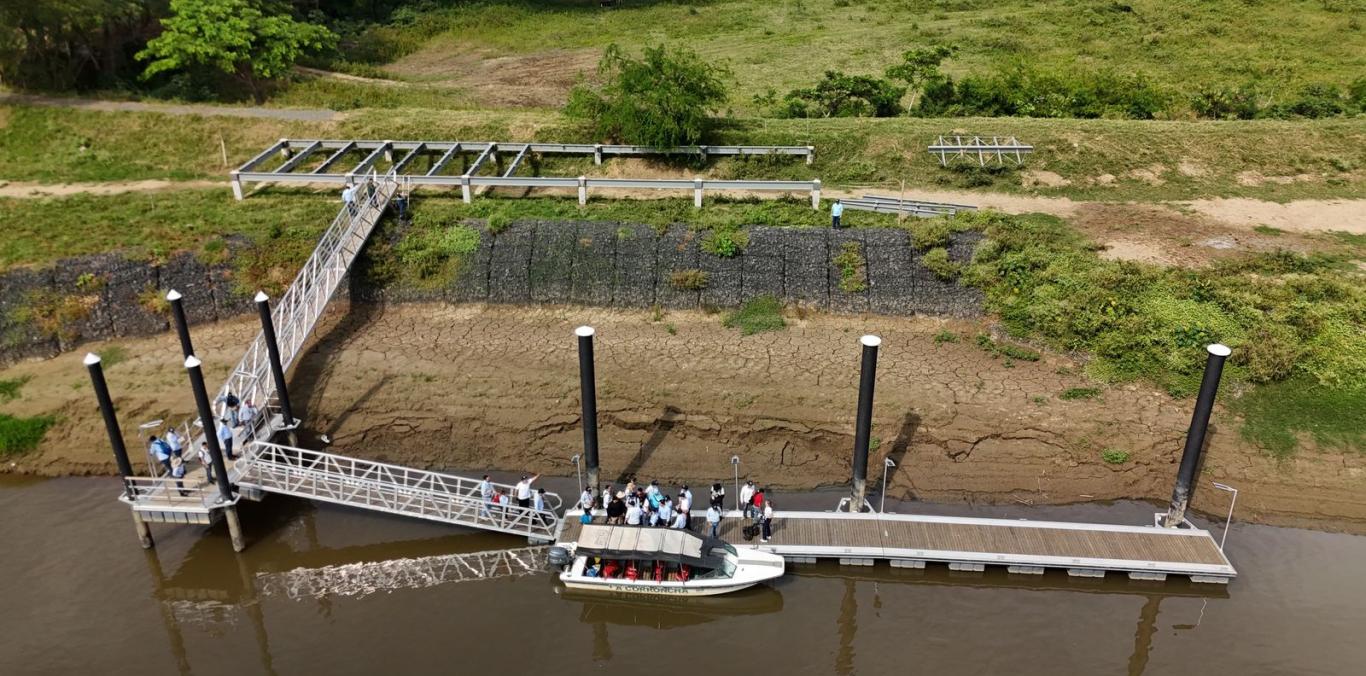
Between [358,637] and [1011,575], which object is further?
[1011,575]

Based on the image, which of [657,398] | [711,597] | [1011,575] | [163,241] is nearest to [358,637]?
[711,597]

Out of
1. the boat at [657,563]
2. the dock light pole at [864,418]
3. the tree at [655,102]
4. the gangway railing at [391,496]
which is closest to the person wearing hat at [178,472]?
the gangway railing at [391,496]

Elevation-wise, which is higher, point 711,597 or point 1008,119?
point 1008,119

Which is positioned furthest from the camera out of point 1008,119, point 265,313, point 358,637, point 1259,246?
point 1008,119

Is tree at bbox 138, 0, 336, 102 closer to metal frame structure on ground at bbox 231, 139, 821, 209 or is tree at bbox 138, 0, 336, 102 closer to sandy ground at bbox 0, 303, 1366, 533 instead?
metal frame structure on ground at bbox 231, 139, 821, 209

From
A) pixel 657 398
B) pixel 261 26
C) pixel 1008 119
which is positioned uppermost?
pixel 261 26

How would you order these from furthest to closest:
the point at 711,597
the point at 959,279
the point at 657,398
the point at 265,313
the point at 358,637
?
the point at 959,279
the point at 657,398
the point at 265,313
the point at 711,597
the point at 358,637

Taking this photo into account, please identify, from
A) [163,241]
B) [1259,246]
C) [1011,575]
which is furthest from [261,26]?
[1259,246]

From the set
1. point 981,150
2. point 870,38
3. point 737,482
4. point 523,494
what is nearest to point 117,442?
point 523,494

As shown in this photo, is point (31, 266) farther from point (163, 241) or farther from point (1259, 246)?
point (1259, 246)
